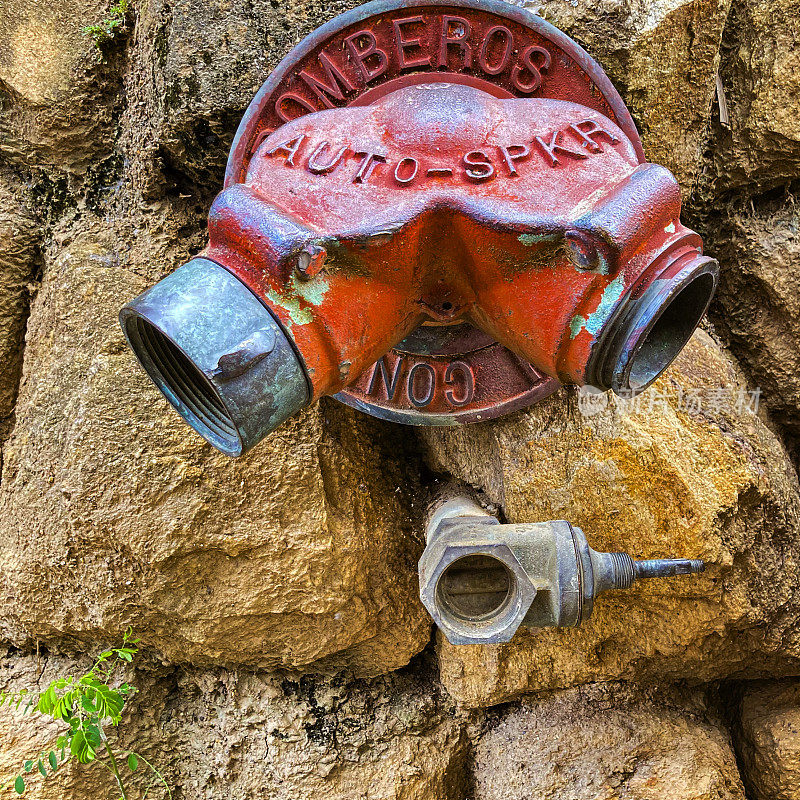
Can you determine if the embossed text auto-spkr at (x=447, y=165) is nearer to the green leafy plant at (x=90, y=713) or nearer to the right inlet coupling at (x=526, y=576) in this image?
the right inlet coupling at (x=526, y=576)

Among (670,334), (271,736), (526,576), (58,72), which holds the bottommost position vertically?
(271,736)

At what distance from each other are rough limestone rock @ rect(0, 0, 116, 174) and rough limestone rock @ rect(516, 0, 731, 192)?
0.71 m

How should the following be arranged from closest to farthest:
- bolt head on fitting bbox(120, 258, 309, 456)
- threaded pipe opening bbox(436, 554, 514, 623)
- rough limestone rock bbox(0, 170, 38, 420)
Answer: bolt head on fitting bbox(120, 258, 309, 456)
threaded pipe opening bbox(436, 554, 514, 623)
rough limestone rock bbox(0, 170, 38, 420)

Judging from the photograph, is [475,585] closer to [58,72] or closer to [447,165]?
[447,165]

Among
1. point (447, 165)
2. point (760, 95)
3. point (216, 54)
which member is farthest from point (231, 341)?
point (760, 95)

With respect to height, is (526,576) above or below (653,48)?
below

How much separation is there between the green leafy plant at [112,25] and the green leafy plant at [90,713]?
0.95m

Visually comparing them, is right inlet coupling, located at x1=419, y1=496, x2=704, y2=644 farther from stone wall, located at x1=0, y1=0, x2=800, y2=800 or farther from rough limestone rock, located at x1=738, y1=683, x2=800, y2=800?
rough limestone rock, located at x1=738, y1=683, x2=800, y2=800

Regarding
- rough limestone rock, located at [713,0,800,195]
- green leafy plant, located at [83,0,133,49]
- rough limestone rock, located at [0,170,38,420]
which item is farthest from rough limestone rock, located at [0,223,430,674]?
rough limestone rock, located at [713,0,800,195]

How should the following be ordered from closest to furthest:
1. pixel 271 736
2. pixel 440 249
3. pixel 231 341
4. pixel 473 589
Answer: pixel 231 341, pixel 440 249, pixel 473 589, pixel 271 736

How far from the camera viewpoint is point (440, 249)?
0.84 meters

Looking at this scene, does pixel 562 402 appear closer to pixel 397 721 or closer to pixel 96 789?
pixel 397 721

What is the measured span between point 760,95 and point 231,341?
93cm

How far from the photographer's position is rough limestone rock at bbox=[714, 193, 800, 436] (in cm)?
122
